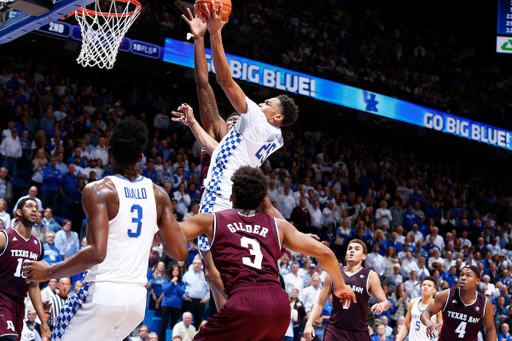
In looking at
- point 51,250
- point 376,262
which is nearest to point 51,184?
point 51,250

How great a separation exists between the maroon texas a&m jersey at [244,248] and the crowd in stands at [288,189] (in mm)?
6364

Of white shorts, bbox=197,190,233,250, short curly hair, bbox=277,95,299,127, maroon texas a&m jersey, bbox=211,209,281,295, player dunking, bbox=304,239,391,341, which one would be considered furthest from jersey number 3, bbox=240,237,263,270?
player dunking, bbox=304,239,391,341

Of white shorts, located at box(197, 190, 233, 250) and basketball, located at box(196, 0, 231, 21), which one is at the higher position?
basketball, located at box(196, 0, 231, 21)

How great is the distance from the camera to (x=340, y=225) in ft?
55.2

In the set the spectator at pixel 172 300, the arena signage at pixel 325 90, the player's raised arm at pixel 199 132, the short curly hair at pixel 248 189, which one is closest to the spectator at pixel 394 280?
the spectator at pixel 172 300

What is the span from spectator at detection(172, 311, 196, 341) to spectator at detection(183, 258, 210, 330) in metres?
0.59

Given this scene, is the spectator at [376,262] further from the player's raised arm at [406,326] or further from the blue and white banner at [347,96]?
the blue and white banner at [347,96]

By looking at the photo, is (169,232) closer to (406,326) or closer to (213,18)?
(213,18)

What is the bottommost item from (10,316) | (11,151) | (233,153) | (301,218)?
(10,316)

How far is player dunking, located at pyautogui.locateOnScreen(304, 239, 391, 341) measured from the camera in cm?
743

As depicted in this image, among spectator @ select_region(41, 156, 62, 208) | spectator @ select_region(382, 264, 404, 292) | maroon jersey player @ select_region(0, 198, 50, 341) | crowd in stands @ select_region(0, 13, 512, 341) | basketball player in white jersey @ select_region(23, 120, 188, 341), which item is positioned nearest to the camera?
basketball player in white jersey @ select_region(23, 120, 188, 341)

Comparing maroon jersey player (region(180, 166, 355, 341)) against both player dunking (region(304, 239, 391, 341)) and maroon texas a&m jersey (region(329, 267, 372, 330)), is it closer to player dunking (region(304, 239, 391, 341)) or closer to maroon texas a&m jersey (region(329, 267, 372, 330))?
player dunking (region(304, 239, 391, 341))

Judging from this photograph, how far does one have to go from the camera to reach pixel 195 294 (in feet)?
37.7

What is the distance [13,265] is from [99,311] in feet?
11.3
